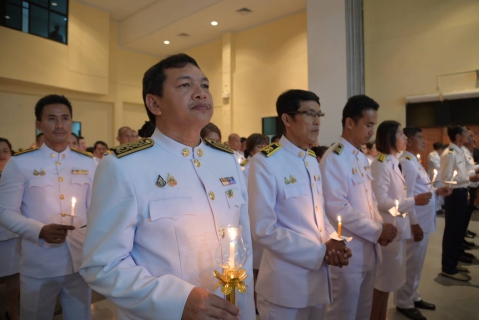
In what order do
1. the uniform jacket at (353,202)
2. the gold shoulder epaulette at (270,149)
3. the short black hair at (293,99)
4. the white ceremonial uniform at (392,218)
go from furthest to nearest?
the white ceremonial uniform at (392,218) < the uniform jacket at (353,202) < the short black hair at (293,99) < the gold shoulder epaulette at (270,149)

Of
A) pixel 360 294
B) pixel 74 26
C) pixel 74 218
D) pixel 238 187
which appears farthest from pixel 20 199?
pixel 74 26

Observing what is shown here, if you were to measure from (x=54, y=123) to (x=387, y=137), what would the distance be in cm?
265

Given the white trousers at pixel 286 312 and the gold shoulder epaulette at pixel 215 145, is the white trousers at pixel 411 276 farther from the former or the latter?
the gold shoulder epaulette at pixel 215 145

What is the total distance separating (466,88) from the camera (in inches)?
288

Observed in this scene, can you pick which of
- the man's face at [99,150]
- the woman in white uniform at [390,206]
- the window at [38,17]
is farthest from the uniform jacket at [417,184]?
the window at [38,17]

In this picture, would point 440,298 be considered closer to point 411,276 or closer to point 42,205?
point 411,276

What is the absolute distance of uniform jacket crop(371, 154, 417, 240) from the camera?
2.58 metres

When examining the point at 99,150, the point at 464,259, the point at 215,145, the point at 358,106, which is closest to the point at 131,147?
the point at 215,145

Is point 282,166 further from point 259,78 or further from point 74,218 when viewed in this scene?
point 259,78

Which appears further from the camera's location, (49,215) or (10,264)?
(10,264)

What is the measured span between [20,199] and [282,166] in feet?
5.39

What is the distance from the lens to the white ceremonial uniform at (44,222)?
6.23 ft

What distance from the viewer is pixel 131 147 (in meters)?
1.12

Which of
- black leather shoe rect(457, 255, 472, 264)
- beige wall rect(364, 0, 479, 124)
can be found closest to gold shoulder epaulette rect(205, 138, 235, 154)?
black leather shoe rect(457, 255, 472, 264)
